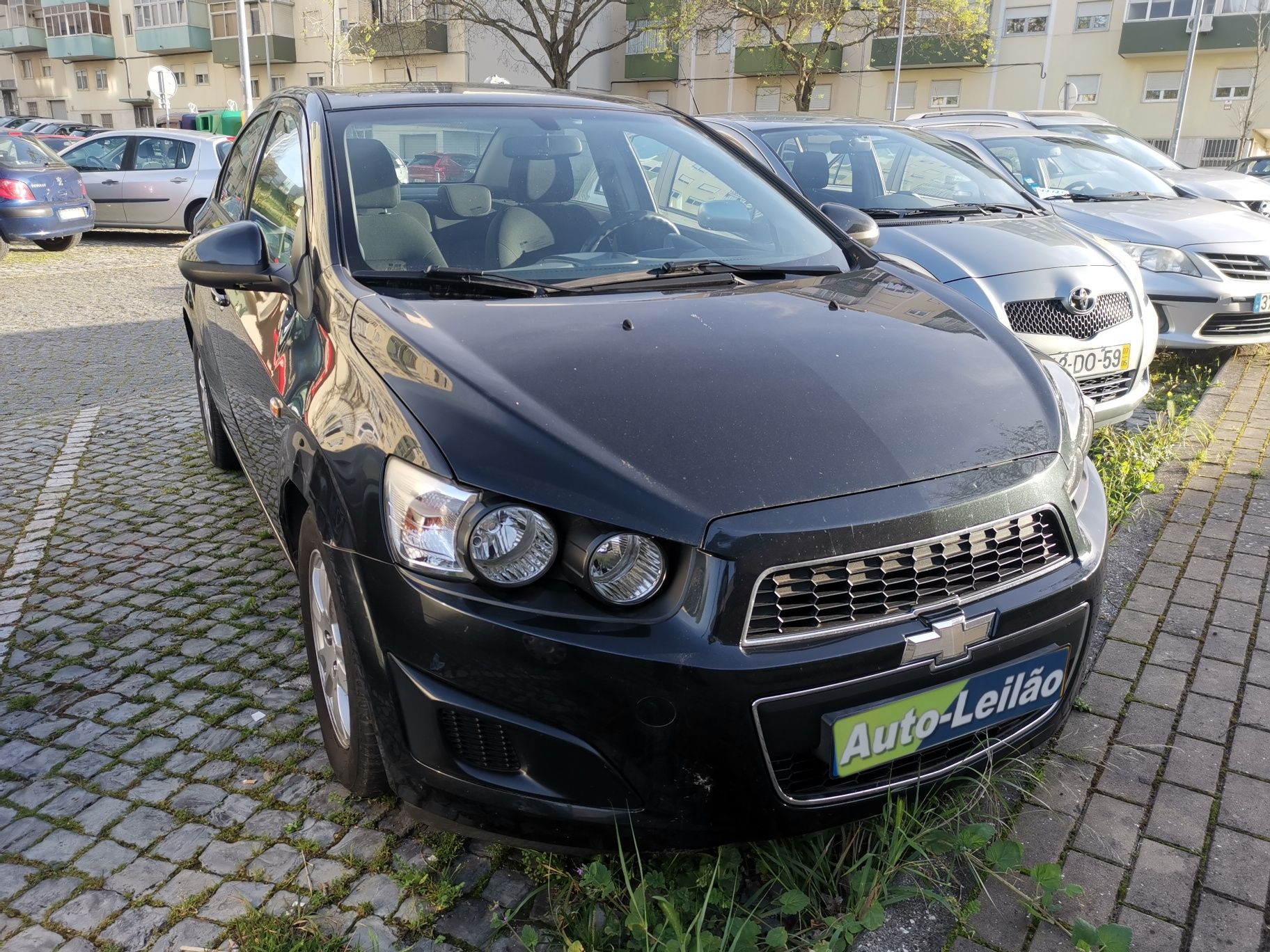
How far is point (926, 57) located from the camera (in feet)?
135

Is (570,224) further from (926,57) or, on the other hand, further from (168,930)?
(926,57)

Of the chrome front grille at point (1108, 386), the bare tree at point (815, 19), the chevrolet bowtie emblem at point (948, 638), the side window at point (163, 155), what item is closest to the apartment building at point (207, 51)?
the bare tree at point (815, 19)

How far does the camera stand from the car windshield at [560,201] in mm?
2865

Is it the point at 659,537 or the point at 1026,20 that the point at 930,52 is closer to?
the point at 1026,20

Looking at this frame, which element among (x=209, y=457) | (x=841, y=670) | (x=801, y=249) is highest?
(x=801, y=249)

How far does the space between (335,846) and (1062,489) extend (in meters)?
1.86

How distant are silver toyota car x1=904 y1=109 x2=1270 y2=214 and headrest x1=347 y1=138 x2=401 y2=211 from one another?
6214 mm

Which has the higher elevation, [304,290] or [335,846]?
[304,290]

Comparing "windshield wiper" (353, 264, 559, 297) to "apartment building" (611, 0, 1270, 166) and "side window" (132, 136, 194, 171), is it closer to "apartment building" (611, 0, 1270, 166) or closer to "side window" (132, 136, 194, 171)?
"side window" (132, 136, 194, 171)

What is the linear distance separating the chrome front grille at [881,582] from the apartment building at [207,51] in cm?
3894

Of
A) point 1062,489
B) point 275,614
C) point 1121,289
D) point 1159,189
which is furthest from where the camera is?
point 1159,189

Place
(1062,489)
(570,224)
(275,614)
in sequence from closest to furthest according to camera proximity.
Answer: (1062,489) → (570,224) → (275,614)

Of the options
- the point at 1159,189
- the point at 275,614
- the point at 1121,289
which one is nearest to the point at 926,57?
the point at 1159,189

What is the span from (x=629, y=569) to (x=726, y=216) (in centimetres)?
177
